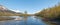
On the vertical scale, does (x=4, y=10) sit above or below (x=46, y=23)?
above

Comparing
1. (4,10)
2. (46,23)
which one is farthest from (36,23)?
(4,10)

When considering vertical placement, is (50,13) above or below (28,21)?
above

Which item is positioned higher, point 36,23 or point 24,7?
point 24,7

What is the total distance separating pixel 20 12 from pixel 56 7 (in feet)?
2.95

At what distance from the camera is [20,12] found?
8.89 ft

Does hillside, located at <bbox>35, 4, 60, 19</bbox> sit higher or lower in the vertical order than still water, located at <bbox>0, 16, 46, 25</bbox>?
higher

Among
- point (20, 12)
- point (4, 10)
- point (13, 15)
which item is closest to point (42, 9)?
point (20, 12)

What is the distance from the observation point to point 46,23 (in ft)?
8.96

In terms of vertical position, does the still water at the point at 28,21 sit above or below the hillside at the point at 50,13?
below

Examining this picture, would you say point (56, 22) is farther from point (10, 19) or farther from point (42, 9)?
point (10, 19)

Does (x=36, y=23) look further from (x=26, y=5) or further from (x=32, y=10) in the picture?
(x=26, y=5)

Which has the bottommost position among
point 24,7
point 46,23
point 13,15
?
point 46,23

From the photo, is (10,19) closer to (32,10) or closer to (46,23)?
(32,10)

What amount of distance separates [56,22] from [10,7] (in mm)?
1192
